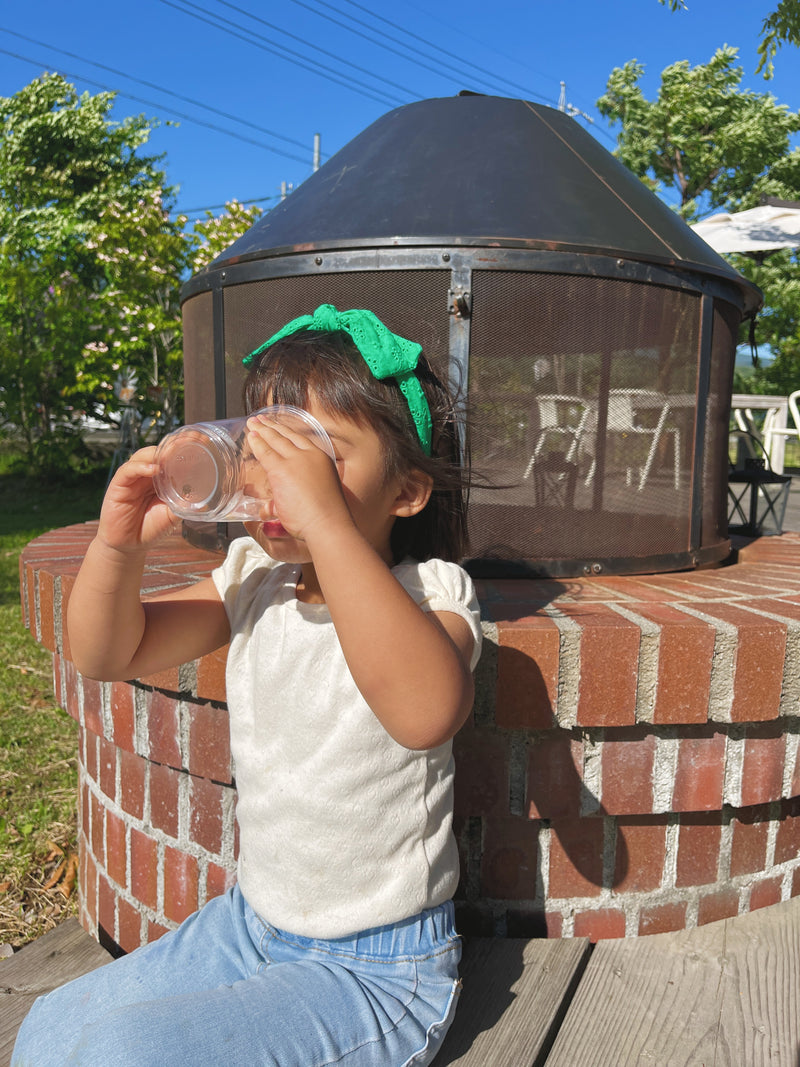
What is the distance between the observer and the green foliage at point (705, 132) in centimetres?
1747

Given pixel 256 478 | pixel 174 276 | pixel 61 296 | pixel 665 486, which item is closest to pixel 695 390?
pixel 665 486

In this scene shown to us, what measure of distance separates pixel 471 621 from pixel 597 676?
40 cm

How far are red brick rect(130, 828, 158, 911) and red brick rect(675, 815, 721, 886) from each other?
117 centimetres

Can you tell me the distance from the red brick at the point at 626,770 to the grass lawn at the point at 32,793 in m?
1.70

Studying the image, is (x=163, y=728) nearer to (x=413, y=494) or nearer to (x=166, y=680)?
(x=166, y=680)

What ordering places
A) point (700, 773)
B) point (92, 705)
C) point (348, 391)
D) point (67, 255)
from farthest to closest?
point (67, 255) → point (92, 705) → point (700, 773) → point (348, 391)

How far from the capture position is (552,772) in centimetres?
168

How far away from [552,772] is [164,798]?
0.88 meters

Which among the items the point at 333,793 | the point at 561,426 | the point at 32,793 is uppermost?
the point at 561,426

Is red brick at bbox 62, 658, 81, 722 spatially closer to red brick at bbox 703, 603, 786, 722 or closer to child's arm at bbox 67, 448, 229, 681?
child's arm at bbox 67, 448, 229, 681

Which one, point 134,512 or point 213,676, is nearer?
point 134,512

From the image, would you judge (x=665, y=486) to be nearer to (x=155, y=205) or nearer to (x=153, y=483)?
(x=153, y=483)

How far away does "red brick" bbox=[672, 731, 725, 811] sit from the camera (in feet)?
5.58

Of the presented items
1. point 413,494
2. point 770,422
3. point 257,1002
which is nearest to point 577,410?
point 413,494
